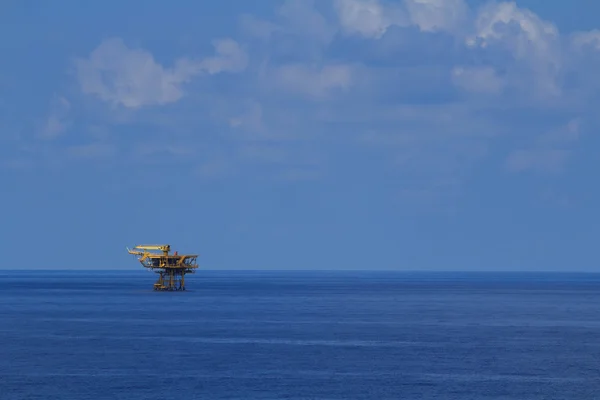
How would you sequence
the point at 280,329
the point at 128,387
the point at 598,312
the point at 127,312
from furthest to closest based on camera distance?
the point at 598,312 → the point at 127,312 → the point at 280,329 → the point at 128,387

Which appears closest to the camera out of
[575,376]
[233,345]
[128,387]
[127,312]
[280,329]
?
[128,387]

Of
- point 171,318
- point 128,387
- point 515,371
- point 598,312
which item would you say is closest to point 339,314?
point 171,318

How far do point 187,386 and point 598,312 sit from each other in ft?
266

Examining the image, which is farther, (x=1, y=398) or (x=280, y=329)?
(x=280, y=329)

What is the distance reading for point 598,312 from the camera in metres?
132

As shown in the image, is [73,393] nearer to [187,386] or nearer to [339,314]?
[187,386]

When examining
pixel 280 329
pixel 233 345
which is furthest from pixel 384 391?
pixel 280 329

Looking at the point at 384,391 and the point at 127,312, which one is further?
the point at 127,312

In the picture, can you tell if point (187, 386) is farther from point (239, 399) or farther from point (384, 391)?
point (384, 391)

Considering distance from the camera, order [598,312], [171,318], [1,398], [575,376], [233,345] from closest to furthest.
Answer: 1. [1,398]
2. [575,376]
3. [233,345]
4. [171,318]
5. [598,312]

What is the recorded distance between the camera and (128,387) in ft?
205

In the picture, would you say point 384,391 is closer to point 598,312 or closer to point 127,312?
point 127,312

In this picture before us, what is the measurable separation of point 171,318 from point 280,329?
16.8m

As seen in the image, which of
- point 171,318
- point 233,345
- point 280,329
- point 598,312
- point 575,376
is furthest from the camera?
point 598,312
